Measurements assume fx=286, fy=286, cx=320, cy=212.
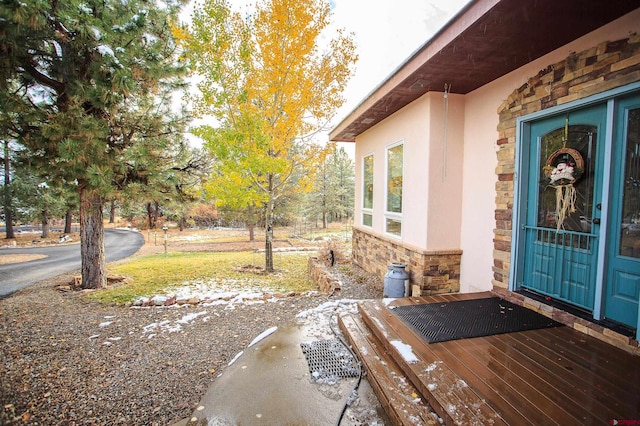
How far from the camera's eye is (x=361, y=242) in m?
Answer: 7.12

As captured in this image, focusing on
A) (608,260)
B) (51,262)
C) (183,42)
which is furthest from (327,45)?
(51,262)

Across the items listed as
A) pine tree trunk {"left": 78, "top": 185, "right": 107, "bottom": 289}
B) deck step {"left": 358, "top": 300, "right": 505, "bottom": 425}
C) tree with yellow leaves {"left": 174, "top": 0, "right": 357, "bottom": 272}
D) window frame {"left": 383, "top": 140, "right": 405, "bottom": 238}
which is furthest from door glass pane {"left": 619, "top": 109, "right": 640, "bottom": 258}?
pine tree trunk {"left": 78, "top": 185, "right": 107, "bottom": 289}

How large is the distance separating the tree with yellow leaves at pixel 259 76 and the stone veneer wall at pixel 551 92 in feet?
14.5

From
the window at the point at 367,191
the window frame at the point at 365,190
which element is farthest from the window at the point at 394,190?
the window at the point at 367,191

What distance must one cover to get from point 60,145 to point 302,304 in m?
4.67

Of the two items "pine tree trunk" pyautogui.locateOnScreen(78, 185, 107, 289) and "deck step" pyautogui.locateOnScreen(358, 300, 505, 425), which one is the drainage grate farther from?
"pine tree trunk" pyautogui.locateOnScreen(78, 185, 107, 289)

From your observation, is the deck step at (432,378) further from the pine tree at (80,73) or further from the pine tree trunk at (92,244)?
the pine tree trunk at (92,244)

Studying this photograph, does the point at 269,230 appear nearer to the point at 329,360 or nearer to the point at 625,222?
the point at 329,360

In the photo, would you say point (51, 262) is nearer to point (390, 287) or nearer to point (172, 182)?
point (172, 182)

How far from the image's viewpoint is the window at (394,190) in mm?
5172

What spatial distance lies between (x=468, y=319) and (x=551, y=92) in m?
2.58

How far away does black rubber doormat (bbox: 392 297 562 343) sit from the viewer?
2.76 meters

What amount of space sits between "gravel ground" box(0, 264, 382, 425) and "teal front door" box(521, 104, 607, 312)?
8.61 feet

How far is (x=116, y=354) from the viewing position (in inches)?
133
